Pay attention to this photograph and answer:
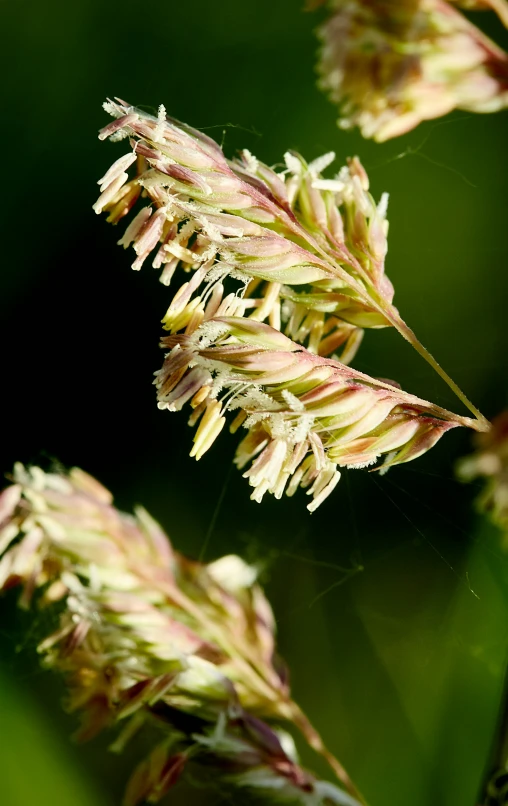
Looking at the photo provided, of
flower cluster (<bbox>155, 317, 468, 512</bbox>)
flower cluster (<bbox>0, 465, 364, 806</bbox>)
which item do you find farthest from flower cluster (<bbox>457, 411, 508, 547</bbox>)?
flower cluster (<bbox>0, 465, 364, 806</bbox>)

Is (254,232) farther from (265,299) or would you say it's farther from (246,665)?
(246,665)

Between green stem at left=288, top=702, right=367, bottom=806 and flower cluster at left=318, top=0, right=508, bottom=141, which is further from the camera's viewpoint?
green stem at left=288, top=702, right=367, bottom=806

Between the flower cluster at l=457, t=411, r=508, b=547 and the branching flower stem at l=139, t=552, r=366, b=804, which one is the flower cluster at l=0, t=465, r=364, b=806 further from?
the flower cluster at l=457, t=411, r=508, b=547

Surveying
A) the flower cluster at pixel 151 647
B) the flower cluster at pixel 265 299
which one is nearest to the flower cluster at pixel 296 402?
the flower cluster at pixel 265 299

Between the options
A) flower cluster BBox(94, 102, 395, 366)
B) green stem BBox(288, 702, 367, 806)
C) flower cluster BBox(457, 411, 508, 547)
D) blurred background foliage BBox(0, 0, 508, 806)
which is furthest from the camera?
blurred background foliage BBox(0, 0, 508, 806)

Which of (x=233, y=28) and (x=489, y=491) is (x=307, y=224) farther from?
(x=233, y=28)

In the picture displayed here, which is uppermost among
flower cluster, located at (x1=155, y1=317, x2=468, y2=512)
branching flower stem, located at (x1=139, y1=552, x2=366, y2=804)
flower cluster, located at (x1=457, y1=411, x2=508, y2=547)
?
flower cluster, located at (x1=457, y1=411, x2=508, y2=547)

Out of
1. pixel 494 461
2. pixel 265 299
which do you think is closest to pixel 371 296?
pixel 265 299

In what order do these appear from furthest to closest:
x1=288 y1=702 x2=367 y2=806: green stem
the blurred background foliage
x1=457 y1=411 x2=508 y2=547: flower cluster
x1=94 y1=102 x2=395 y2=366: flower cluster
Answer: the blurred background foliage < x1=288 y1=702 x2=367 y2=806: green stem < x1=94 y1=102 x2=395 y2=366: flower cluster < x1=457 y1=411 x2=508 y2=547: flower cluster
